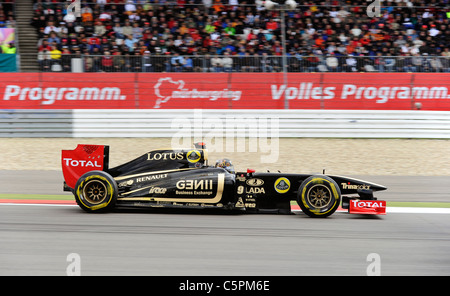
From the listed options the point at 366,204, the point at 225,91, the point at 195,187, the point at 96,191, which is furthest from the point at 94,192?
the point at 225,91

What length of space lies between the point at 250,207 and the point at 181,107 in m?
8.97

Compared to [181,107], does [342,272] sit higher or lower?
higher

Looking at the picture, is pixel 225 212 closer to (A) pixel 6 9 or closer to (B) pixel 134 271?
(B) pixel 134 271

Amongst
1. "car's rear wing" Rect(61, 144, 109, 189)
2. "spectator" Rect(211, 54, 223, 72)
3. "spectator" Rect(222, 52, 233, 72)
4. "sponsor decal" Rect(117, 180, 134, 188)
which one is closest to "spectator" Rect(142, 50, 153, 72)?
"spectator" Rect(211, 54, 223, 72)

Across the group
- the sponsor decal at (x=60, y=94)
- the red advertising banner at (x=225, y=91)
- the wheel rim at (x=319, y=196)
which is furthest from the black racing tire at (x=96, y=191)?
the sponsor decal at (x=60, y=94)

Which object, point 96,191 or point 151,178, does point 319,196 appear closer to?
point 151,178

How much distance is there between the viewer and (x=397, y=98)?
51.5ft

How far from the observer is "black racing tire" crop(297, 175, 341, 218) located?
6.59 m

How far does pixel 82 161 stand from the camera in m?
7.00

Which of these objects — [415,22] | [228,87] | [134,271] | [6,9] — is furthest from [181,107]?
[134,271]

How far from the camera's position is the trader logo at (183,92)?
50.8ft

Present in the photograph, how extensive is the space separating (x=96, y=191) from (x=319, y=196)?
2.78 metres

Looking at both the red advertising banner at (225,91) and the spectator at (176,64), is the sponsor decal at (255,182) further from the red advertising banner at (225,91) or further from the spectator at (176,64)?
the spectator at (176,64)
